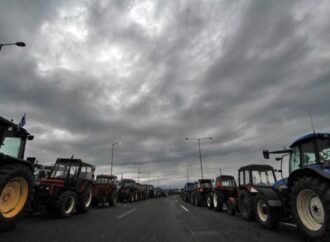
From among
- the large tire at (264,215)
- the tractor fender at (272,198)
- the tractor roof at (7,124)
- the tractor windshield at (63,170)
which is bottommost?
the large tire at (264,215)

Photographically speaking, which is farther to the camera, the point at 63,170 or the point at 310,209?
the point at 63,170

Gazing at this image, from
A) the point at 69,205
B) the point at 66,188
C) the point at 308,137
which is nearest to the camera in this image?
the point at 308,137

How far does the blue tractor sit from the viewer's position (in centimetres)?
619

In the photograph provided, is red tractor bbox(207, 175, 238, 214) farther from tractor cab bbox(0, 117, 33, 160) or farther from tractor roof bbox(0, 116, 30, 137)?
tractor roof bbox(0, 116, 30, 137)

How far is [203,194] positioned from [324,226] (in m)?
18.1

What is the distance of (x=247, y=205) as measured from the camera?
11953 millimetres

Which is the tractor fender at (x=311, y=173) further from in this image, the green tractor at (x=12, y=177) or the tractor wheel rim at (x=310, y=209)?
the green tractor at (x=12, y=177)

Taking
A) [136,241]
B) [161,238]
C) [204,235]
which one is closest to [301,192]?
[204,235]

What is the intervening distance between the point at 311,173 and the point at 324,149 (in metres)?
0.88

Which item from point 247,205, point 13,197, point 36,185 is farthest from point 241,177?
point 13,197

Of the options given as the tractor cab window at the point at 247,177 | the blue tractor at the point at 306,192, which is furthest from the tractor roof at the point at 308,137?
the tractor cab window at the point at 247,177

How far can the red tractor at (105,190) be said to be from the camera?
1979 centimetres

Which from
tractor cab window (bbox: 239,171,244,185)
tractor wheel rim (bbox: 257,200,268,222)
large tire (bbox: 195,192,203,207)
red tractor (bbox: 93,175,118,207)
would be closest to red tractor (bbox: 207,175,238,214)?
tractor cab window (bbox: 239,171,244,185)

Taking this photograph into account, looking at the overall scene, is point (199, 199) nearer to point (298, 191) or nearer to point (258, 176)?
point (258, 176)
